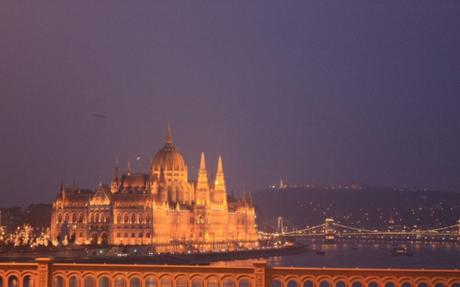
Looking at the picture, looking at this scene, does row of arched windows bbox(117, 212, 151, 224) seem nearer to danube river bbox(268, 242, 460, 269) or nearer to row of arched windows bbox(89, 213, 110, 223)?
row of arched windows bbox(89, 213, 110, 223)

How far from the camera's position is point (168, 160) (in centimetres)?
14888

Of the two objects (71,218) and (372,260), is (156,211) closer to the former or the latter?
(71,218)

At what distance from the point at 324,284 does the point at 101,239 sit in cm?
5548

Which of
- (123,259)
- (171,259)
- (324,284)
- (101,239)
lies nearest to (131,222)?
(101,239)

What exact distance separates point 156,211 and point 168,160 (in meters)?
16.8

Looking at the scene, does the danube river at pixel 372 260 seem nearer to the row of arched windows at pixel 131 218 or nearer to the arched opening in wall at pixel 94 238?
the row of arched windows at pixel 131 218

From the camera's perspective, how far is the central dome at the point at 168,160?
148m

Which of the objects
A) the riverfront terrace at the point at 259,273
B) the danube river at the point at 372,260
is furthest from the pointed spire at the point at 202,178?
the riverfront terrace at the point at 259,273

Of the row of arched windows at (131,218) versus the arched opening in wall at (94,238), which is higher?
the row of arched windows at (131,218)

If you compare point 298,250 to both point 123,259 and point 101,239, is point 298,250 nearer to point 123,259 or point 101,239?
point 101,239

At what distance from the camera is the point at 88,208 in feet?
443

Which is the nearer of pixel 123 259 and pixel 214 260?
pixel 123 259

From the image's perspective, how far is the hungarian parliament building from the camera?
13150 centimetres

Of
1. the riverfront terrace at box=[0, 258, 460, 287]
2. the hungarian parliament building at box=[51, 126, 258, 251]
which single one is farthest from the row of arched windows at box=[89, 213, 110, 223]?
the riverfront terrace at box=[0, 258, 460, 287]
